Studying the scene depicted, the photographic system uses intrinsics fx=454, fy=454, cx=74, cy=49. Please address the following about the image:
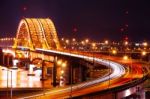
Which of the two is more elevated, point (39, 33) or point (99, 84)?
point (39, 33)

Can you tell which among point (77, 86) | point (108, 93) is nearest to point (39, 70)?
point (77, 86)

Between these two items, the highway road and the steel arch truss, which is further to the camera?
the steel arch truss

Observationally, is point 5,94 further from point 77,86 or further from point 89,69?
point 89,69

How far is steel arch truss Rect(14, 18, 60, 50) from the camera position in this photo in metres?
162

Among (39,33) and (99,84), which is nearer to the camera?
(99,84)

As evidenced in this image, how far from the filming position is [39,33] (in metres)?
166

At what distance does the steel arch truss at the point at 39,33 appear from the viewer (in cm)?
16250

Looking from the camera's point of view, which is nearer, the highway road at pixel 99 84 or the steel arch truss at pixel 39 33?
the highway road at pixel 99 84

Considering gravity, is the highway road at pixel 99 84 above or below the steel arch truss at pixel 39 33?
below

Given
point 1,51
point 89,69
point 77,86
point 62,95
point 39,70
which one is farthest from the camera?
point 1,51

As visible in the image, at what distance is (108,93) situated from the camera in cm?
5134

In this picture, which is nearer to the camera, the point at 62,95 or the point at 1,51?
the point at 62,95

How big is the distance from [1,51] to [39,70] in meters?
53.1

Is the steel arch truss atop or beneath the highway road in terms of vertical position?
atop
